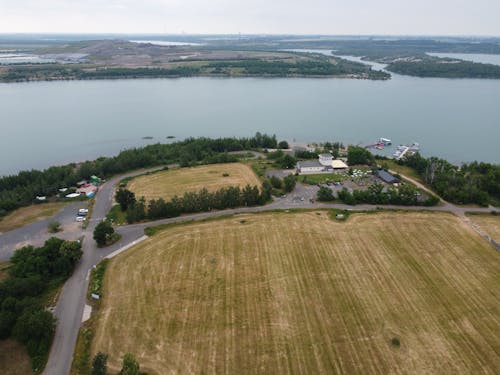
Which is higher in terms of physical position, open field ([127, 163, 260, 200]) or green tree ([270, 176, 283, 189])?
green tree ([270, 176, 283, 189])

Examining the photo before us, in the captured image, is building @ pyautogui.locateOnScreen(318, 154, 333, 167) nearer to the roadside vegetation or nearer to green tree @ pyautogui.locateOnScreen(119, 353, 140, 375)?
green tree @ pyautogui.locateOnScreen(119, 353, 140, 375)

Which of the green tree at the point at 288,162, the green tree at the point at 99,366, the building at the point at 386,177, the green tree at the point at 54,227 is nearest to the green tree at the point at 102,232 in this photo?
the green tree at the point at 54,227

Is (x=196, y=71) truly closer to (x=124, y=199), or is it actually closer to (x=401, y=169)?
(x=401, y=169)

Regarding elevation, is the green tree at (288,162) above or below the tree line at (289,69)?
below

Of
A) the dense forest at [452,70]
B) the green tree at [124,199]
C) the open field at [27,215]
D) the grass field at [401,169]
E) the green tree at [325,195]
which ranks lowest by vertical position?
the grass field at [401,169]

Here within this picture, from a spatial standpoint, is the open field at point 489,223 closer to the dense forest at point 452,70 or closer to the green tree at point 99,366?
the green tree at point 99,366

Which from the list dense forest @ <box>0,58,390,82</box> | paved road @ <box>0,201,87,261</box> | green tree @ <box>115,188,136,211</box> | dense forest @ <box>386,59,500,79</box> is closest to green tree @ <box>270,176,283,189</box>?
green tree @ <box>115,188,136,211</box>

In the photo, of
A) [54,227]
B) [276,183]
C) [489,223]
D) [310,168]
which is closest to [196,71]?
[310,168]
